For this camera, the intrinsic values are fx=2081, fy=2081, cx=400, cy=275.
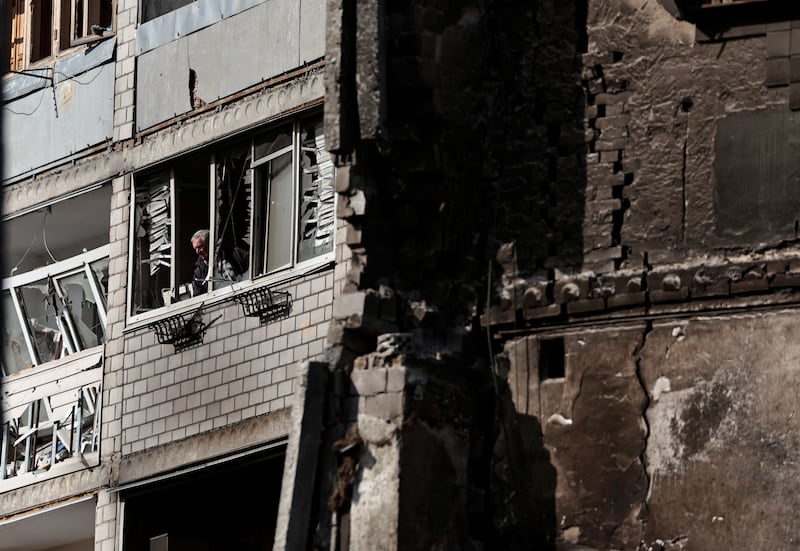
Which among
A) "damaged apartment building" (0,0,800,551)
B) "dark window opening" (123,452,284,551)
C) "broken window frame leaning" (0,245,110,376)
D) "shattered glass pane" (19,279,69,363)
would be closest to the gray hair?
"broken window frame leaning" (0,245,110,376)

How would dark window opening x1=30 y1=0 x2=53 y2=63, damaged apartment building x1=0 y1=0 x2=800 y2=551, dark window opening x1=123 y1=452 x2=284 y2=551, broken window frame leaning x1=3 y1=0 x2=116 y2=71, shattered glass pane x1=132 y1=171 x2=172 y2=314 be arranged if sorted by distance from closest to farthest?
1. damaged apartment building x1=0 y1=0 x2=800 y2=551
2. dark window opening x1=123 y1=452 x2=284 y2=551
3. shattered glass pane x1=132 y1=171 x2=172 y2=314
4. broken window frame leaning x1=3 y1=0 x2=116 y2=71
5. dark window opening x1=30 y1=0 x2=53 y2=63

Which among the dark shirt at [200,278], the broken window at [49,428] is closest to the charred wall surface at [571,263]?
the dark shirt at [200,278]

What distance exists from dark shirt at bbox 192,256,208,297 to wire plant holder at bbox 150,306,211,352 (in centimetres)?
24

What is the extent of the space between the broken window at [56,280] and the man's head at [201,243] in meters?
1.69

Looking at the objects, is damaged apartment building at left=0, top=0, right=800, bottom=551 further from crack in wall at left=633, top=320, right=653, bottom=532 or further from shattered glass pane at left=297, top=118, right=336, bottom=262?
shattered glass pane at left=297, top=118, right=336, bottom=262

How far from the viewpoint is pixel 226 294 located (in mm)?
17453

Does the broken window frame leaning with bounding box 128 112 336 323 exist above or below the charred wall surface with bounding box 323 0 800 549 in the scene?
above

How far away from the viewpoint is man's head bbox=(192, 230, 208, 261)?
17891 mm

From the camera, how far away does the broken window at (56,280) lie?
19656 millimetres

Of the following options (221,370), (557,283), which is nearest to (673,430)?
(557,283)

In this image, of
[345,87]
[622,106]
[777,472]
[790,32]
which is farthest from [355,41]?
[777,472]

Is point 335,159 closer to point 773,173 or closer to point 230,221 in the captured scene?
point 773,173

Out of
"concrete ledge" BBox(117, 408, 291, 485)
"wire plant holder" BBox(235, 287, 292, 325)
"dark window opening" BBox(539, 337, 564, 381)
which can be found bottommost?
"dark window opening" BBox(539, 337, 564, 381)

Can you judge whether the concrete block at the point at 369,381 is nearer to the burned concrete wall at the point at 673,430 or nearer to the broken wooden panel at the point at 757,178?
the burned concrete wall at the point at 673,430
